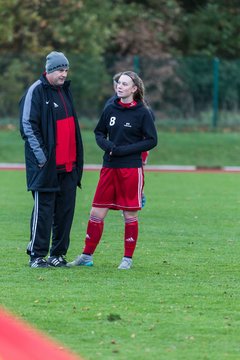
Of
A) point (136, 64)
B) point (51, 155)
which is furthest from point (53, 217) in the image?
point (136, 64)

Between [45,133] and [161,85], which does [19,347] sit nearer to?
[45,133]

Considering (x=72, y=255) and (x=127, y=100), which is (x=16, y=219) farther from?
(x=127, y=100)

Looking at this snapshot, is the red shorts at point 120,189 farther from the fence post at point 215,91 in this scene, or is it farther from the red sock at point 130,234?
the fence post at point 215,91

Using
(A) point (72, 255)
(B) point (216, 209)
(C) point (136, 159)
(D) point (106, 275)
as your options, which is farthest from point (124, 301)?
(B) point (216, 209)

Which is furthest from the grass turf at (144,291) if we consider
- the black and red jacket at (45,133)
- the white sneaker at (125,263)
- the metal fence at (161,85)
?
the metal fence at (161,85)

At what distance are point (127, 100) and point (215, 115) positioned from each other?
23.8 metres

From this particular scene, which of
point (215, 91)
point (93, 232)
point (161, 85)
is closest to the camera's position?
point (93, 232)

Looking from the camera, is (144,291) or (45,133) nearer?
(144,291)

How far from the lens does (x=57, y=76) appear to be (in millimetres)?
10125

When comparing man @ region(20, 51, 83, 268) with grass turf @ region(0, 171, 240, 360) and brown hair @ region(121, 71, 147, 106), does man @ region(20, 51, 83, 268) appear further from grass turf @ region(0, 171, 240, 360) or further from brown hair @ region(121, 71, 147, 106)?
brown hair @ region(121, 71, 147, 106)

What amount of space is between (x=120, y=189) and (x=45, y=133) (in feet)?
2.88

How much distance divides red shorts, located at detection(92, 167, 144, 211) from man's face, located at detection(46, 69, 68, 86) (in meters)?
0.93

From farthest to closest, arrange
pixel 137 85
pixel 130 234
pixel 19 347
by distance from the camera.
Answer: pixel 130 234 → pixel 137 85 → pixel 19 347

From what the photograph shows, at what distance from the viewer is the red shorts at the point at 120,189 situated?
1022cm
